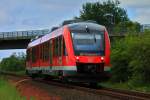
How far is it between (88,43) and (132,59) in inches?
213

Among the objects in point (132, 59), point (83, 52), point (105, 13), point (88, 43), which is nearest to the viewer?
point (83, 52)

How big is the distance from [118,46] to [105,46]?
28.5 ft

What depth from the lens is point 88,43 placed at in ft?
111

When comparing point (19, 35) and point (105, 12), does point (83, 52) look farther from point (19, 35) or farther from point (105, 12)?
point (105, 12)

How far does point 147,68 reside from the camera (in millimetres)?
36562

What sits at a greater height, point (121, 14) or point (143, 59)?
point (121, 14)

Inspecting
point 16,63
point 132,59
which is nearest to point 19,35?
point 16,63

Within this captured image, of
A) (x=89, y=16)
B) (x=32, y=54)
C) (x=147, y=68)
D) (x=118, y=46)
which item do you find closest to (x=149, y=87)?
(x=147, y=68)

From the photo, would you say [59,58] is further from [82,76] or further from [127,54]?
[127,54]

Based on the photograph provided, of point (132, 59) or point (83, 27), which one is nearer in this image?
point (83, 27)

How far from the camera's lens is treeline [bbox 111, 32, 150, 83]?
1442 inches

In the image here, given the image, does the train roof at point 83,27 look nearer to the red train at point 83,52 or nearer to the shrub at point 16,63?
the red train at point 83,52

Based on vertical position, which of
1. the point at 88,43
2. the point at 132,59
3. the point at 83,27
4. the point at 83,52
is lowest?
the point at 132,59

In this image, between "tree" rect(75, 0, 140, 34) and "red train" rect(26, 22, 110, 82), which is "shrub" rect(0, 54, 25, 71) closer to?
"tree" rect(75, 0, 140, 34)
